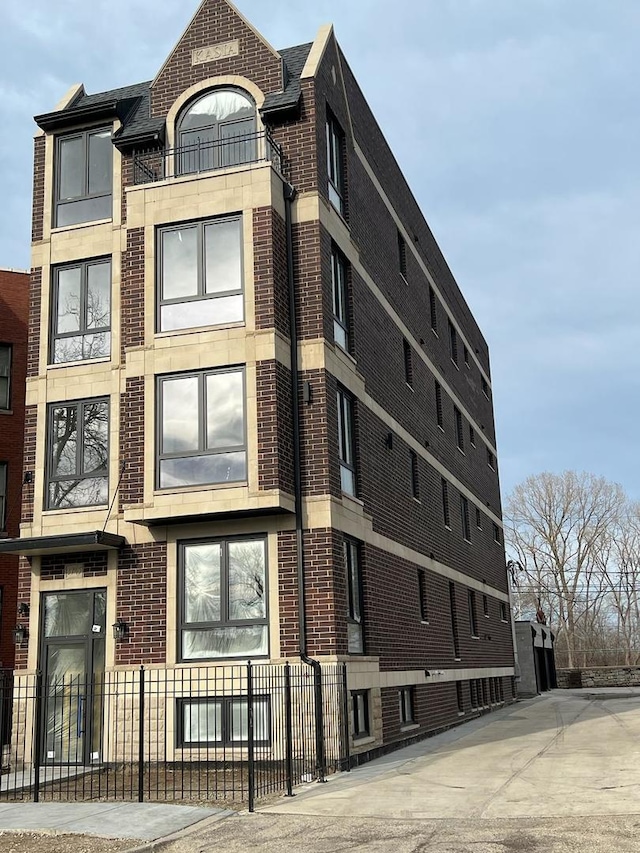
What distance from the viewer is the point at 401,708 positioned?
2084cm

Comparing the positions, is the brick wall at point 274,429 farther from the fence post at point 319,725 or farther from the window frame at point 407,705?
the window frame at point 407,705

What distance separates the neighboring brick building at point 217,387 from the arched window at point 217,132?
0.04 m

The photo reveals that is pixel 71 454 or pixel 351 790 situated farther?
pixel 71 454

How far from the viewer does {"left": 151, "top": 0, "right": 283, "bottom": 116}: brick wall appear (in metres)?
19.2

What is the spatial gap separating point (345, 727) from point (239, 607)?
107 inches

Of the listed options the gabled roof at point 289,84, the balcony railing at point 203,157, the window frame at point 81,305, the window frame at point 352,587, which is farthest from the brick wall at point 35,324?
the window frame at point 352,587

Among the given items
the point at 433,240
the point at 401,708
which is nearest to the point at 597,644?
the point at 433,240

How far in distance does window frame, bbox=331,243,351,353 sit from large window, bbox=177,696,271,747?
715cm

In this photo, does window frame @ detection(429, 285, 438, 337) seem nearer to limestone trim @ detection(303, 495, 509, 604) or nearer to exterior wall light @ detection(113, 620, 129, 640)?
limestone trim @ detection(303, 495, 509, 604)

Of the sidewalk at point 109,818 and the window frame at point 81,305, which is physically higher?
the window frame at point 81,305

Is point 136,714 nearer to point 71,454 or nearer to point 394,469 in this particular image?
point 71,454

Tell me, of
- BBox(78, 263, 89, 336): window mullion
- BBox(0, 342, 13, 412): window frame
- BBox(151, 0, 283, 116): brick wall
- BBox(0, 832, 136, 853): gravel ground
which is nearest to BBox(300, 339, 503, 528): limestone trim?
BBox(78, 263, 89, 336): window mullion

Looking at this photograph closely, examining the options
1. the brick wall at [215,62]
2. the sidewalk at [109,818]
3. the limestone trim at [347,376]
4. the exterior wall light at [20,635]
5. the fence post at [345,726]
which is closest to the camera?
the sidewalk at [109,818]

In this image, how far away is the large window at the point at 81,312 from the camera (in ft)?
62.4
